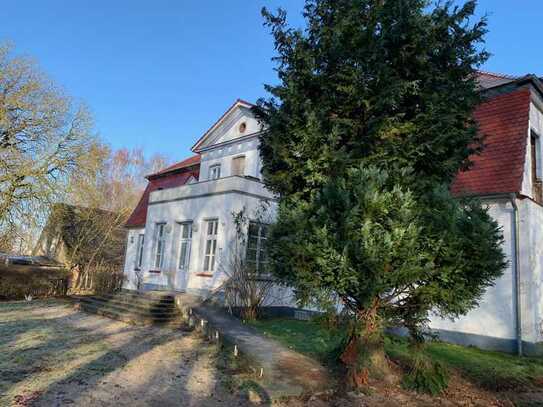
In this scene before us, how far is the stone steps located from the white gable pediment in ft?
26.3

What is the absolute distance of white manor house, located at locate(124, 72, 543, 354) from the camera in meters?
9.64

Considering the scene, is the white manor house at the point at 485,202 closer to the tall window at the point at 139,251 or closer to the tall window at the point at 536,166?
the tall window at the point at 536,166

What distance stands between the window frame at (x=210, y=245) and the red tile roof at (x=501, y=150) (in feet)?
26.8

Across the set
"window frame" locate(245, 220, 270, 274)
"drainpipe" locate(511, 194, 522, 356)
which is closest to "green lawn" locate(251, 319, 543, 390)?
"drainpipe" locate(511, 194, 522, 356)

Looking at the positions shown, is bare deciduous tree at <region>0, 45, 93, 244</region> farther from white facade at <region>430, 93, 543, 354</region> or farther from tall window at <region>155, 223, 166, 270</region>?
white facade at <region>430, 93, 543, 354</region>

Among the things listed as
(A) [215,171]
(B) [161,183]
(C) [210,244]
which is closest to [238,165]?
(A) [215,171]

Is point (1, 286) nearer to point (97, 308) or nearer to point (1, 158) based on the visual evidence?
point (1, 158)

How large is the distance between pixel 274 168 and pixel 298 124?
36.9 inches

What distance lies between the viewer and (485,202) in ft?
34.1

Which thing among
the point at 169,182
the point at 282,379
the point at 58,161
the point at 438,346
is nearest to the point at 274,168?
the point at 282,379

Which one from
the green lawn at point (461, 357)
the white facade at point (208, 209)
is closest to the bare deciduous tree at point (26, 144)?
the white facade at point (208, 209)

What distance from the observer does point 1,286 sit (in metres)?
19.1

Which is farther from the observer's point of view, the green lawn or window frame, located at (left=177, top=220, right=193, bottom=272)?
window frame, located at (left=177, top=220, right=193, bottom=272)

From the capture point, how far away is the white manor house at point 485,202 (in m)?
9.64
